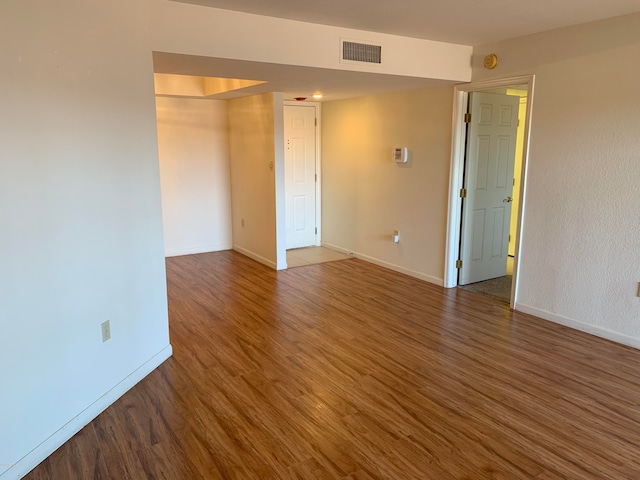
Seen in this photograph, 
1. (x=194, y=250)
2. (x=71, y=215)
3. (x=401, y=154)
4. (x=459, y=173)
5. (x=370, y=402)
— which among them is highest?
(x=401, y=154)

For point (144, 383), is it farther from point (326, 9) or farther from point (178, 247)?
point (178, 247)

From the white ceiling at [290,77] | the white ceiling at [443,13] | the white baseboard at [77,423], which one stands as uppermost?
the white ceiling at [443,13]

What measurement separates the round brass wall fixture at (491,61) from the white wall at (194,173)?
3853 mm

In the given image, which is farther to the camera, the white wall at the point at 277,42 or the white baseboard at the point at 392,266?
the white baseboard at the point at 392,266

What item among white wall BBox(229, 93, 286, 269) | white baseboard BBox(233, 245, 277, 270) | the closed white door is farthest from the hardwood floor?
the closed white door

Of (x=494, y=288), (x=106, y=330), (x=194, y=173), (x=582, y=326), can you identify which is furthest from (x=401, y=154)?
(x=106, y=330)

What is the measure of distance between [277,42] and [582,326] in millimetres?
3403

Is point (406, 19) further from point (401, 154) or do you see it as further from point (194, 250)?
point (194, 250)

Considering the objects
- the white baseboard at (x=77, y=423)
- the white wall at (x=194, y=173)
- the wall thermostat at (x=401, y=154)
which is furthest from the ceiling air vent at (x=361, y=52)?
the white wall at (x=194, y=173)

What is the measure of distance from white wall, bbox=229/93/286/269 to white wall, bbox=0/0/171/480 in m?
2.65

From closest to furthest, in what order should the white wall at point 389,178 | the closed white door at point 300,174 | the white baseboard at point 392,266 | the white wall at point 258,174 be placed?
the white wall at point 389,178 < the white baseboard at point 392,266 < the white wall at point 258,174 < the closed white door at point 300,174

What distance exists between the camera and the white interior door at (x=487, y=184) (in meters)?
4.93

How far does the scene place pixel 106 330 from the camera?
8.90ft

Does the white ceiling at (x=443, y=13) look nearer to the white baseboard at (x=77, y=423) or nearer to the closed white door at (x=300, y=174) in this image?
the white baseboard at (x=77, y=423)
